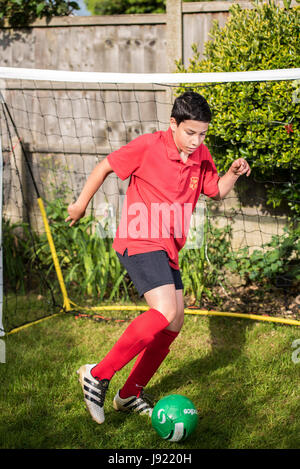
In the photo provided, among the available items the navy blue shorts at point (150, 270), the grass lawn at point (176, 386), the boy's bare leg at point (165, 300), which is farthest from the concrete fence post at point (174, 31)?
the boy's bare leg at point (165, 300)

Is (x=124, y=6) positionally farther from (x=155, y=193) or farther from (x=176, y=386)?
(x=176, y=386)

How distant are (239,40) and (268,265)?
72.7 inches

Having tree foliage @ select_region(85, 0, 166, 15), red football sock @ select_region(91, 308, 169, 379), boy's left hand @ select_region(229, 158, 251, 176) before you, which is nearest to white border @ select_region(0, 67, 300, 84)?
boy's left hand @ select_region(229, 158, 251, 176)

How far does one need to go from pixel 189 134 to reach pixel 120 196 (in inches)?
97.6

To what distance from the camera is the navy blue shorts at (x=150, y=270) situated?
253cm

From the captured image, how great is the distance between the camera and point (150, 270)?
2.54 meters

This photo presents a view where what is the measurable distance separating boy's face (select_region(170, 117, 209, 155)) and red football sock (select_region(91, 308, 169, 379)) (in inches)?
34.3

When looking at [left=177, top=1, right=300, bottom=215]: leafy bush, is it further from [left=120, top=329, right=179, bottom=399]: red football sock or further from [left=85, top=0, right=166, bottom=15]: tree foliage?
[left=85, top=0, right=166, bottom=15]: tree foliage

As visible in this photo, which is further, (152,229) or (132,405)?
(132,405)

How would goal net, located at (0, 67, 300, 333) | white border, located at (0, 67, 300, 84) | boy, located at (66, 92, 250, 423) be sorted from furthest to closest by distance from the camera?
1. goal net, located at (0, 67, 300, 333)
2. white border, located at (0, 67, 300, 84)
3. boy, located at (66, 92, 250, 423)

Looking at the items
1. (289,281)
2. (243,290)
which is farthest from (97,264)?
(289,281)

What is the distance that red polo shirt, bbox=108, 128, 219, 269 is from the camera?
8.59 feet

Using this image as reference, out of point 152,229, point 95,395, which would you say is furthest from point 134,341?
point 152,229

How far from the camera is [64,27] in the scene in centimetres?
496
